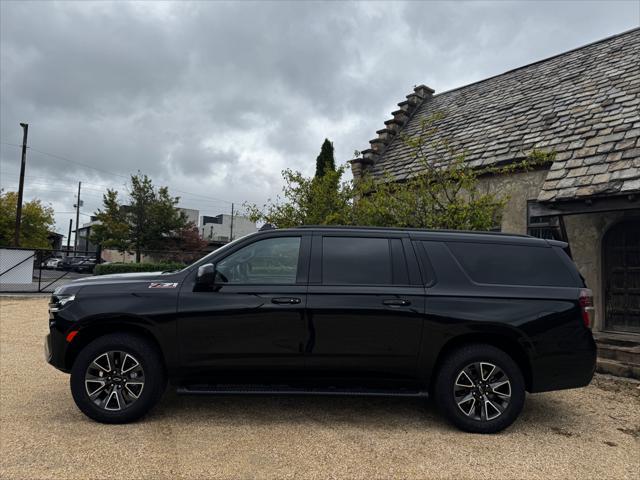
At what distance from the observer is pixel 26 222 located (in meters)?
35.6

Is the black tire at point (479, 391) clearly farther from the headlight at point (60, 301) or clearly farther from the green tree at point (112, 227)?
the green tree at point (112, 227)

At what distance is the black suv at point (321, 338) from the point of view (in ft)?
13.8

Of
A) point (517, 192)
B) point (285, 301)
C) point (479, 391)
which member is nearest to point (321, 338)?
point (285, 301)

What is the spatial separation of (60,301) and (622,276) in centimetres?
903

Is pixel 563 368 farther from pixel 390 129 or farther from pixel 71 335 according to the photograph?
pixel 390 129

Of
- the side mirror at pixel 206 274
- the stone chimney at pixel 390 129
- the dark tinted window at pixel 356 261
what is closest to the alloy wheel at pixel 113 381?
the side mirror at pixel 206 274

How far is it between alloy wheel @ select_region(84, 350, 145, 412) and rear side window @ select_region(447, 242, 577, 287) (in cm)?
335

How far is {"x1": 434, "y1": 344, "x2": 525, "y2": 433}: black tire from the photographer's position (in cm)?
420

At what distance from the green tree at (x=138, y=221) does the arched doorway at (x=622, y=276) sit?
25358 mm

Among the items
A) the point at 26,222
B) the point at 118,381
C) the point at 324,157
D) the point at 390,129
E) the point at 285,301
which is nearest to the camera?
the point at 118,381

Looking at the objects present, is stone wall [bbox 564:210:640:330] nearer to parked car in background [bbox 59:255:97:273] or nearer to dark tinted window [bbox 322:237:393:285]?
dark tinted window [bbox 322:237:393:285]

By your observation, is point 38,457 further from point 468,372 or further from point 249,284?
point 468,372

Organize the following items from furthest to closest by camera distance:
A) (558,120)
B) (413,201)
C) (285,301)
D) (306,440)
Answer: (558,120) → (413,201) → (285,301) → (306,440)

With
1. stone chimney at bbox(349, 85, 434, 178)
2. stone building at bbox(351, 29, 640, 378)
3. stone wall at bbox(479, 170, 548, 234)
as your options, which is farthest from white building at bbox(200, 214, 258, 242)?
stone wall at bbox(479, 170, 548, 234)
